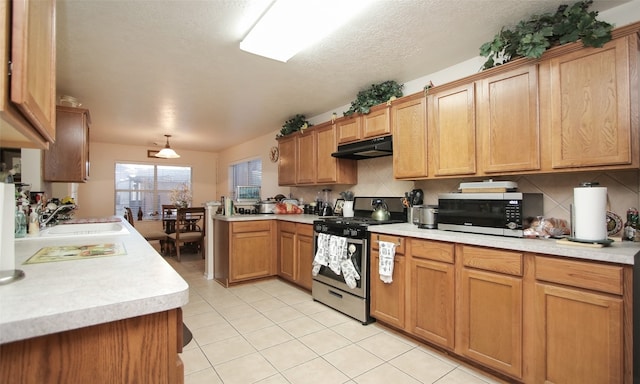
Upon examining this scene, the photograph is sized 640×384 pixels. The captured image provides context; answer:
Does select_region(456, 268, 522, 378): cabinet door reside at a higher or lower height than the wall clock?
lower

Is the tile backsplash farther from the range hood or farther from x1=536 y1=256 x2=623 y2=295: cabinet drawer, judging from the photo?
x1=536 y1=256 x2=623 y2=295: cabinet drawer

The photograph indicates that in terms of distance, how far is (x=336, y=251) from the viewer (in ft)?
9.52

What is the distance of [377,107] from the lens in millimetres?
3035

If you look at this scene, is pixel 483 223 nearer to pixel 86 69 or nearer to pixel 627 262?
pixel 627 262

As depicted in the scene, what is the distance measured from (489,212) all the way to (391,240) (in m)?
0.76

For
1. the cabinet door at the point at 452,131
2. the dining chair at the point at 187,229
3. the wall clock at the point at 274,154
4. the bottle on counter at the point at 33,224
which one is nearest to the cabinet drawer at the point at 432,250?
the cabinet door at the point at 452,131

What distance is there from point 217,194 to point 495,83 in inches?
288

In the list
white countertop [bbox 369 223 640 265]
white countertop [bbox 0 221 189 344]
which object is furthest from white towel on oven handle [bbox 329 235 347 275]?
white countertop [bbox 0 221 189 344]

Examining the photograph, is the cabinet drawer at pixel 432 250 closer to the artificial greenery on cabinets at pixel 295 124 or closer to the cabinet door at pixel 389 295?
the cabinet door at pixel 389 295

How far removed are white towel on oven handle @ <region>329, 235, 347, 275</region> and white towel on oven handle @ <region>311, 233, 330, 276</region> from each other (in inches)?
3.0

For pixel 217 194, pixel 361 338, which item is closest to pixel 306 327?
pixel 361 338

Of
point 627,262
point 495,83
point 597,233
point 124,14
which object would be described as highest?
point 124,14

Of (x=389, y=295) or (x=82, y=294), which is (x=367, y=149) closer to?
(x=389, y=295)

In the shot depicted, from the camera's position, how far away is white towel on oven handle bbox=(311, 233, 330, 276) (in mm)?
3033
